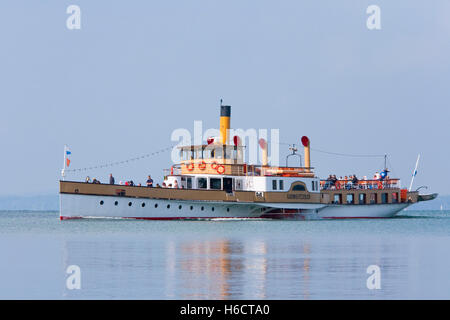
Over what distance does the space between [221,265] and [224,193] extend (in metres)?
33.8

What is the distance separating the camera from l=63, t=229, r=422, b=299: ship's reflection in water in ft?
68.5

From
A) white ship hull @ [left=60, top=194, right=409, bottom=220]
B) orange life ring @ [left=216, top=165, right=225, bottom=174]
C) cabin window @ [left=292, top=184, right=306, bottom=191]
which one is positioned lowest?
white ship hull @ [left=60, top=194, right=409, bottom=220]

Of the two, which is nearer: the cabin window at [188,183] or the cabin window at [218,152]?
the cabin window at [188,183]

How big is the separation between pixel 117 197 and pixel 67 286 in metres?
35.4

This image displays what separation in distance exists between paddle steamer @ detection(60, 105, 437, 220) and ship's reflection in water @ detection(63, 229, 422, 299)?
16259 mm

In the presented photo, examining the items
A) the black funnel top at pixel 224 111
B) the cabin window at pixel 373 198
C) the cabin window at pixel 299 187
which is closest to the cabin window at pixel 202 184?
the cabin window at pixel 299 187

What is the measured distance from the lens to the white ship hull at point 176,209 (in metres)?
56.8

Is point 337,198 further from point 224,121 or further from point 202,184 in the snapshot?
point 202,184

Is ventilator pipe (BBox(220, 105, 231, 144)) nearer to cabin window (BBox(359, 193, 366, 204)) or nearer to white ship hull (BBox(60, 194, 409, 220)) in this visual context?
white ship hull (BBox(60, 194, 409, 220))

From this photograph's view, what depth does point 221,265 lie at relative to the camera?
27.3m

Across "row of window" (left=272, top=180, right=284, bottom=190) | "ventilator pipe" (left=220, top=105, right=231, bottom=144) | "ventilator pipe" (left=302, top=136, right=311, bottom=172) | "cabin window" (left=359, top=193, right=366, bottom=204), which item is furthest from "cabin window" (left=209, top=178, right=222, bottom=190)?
"cabin window" (left=359, top=193, right=366, bottom=204)

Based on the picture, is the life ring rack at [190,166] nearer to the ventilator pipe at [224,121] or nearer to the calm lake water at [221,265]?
the ventilator pipe at [224,121]

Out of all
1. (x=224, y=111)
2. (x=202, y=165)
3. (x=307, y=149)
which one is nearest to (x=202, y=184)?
(x=202, y=165)
